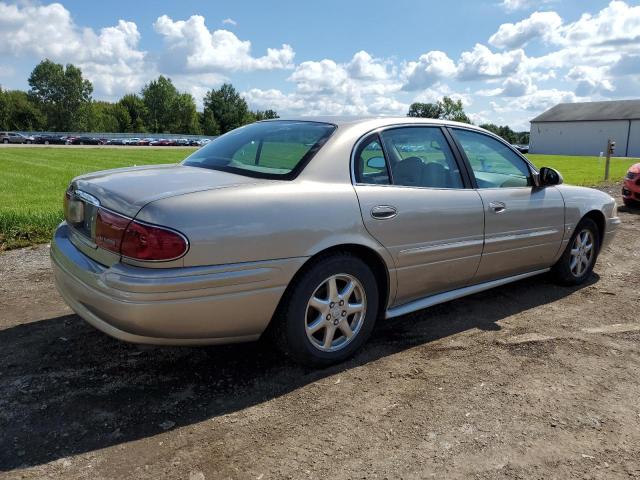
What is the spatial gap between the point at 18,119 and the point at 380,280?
313ft

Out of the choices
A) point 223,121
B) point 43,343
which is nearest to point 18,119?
point 223,121

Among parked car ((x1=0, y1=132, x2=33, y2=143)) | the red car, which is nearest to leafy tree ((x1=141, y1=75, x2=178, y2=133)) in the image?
parked car ((x1=0, y1=132, x2=33, y2=143))

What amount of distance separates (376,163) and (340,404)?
151cm

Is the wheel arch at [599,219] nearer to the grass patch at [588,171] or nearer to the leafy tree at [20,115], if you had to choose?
the grass patch at [588,171]

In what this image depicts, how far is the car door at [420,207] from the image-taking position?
3.31m

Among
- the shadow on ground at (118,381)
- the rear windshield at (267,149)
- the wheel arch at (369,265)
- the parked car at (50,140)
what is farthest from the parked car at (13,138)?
the wheel arch at (369,265)

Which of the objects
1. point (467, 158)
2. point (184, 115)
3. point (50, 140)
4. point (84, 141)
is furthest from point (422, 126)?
point (184, 115)

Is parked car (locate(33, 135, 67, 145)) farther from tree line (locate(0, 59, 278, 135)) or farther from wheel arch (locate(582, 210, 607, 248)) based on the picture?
Result: wheel arch (locate(582, 210, 607, 248))

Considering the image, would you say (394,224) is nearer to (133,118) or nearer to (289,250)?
(289,250)

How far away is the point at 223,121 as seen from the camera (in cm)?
9806

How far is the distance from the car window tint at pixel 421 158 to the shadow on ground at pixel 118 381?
43.6 inches

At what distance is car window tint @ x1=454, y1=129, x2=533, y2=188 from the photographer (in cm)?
407

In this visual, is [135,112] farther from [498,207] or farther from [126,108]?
[498,207]

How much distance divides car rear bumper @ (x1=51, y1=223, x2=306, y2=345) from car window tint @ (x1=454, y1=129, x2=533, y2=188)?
6.14 feet
